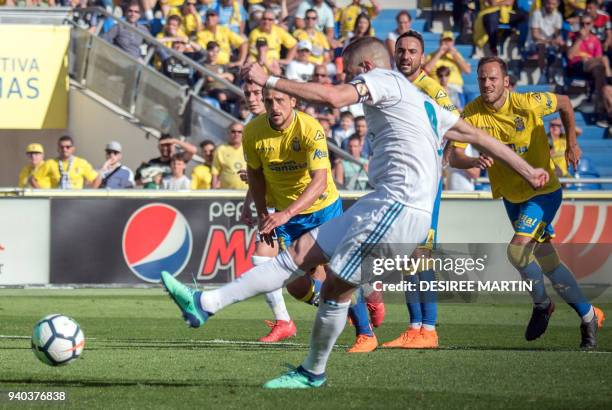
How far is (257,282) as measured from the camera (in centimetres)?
741

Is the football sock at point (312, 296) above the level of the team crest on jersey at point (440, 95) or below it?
below

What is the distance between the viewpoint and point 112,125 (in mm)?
21703

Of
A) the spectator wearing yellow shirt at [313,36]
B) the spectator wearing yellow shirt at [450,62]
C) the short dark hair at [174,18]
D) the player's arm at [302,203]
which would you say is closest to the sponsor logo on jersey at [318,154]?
the player's arm at [302,203]

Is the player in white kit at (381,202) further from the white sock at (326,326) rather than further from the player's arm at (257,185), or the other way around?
the player's arm at (257,185)

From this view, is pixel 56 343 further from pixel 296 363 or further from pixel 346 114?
pixel 346 114

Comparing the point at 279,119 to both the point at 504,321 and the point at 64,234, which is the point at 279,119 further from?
the point at 64,234

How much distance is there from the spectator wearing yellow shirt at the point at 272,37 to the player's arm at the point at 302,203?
12909mm

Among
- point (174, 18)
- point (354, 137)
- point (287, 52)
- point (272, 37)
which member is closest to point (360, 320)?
point (354, 137)

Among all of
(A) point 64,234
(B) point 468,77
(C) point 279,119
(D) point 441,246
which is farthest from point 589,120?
(C) point 279,119

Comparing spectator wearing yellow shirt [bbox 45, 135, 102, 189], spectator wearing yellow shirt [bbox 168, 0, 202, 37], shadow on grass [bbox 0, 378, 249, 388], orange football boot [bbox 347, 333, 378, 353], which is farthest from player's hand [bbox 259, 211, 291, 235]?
spectator wearing yellow shirt [bbox 168, 0, 202, 37]

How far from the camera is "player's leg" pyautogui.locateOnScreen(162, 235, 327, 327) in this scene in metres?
7.10

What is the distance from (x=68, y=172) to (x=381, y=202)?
12.3 metres

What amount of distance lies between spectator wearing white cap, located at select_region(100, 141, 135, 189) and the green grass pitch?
17.3 feet

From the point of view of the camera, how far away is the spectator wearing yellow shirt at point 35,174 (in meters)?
18.6
